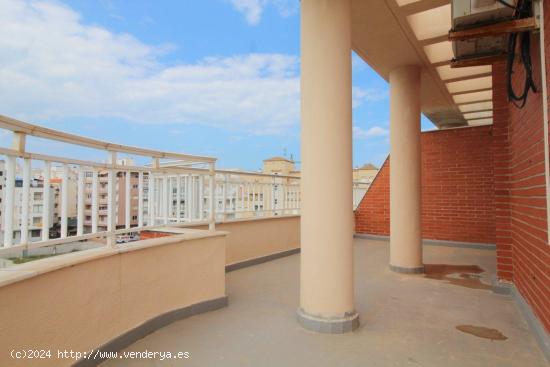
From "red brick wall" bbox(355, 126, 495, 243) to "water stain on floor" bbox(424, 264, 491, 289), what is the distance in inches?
80.9

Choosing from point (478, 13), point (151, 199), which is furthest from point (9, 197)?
point (478, 13)

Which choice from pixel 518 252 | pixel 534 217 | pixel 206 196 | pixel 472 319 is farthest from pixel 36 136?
pixel 518 252

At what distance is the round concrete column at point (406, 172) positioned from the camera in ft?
16.9

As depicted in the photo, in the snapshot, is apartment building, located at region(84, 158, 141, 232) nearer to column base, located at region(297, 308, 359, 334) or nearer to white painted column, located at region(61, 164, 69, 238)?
white painted column, located at region(61, 164, 69, 238)

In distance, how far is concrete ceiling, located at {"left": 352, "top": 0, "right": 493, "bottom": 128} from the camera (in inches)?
147

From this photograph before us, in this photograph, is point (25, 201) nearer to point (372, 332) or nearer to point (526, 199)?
point (372, 332)

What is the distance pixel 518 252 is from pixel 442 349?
69.2 inches

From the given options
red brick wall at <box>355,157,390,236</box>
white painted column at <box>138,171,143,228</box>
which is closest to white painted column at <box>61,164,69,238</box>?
white painted column at <box>138,171,143,228</box>

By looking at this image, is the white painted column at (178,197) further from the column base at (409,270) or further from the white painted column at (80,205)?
the column base at (409,270)

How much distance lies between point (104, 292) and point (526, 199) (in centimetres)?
363

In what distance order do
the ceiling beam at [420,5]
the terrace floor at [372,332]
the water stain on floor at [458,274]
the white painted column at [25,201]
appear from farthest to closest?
1. the water stain on floor at [458,274]
2. the ceiling beam at [420,5]
3. the terrace floor at [372,332]
4. the white painted column at [25,201]

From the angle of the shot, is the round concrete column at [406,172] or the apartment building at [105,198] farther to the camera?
the round concrete column at [406,172]

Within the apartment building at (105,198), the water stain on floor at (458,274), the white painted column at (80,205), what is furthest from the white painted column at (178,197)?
the water stain on floor at (458,274)

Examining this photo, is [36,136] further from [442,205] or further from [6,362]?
[442,205]
